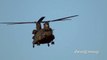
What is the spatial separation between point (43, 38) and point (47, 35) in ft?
2.92

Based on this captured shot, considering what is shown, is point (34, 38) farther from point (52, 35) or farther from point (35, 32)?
point (52, 35)

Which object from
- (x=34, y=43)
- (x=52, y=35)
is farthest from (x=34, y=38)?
(x=52, y=35)

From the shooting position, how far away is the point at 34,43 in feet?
233

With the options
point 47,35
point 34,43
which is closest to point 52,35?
point 47,35

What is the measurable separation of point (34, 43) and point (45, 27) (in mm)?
4618

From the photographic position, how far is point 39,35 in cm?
6906

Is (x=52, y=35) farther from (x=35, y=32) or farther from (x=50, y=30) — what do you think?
(x=35, y=32)

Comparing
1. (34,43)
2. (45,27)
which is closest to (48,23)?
(45,27)

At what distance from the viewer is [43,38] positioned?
6750 cm

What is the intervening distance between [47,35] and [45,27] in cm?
159

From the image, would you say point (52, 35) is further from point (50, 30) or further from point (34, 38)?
point (34, 38)

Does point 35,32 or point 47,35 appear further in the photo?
point 35,32

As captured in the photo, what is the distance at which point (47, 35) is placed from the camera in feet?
220

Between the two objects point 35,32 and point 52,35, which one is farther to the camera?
point 35,32
